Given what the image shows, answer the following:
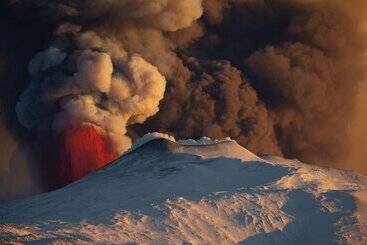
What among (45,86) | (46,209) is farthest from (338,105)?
(46,209)

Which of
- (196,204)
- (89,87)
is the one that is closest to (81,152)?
(89,87)

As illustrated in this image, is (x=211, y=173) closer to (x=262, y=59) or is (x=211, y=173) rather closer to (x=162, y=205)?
(x=162, y=205)

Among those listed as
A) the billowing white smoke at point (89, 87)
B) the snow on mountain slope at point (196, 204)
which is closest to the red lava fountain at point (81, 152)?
the billowing white smoke at point (89, 87)

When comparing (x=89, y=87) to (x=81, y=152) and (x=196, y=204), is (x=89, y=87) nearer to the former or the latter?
(x=81, y=152)

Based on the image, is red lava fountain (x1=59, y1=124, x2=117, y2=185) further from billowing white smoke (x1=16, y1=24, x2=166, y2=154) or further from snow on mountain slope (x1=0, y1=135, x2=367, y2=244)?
snow on mountain slope (x1=0, y1=135, x2=367, y2=244)

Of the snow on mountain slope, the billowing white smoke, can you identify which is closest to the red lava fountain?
the billowing white smoke
